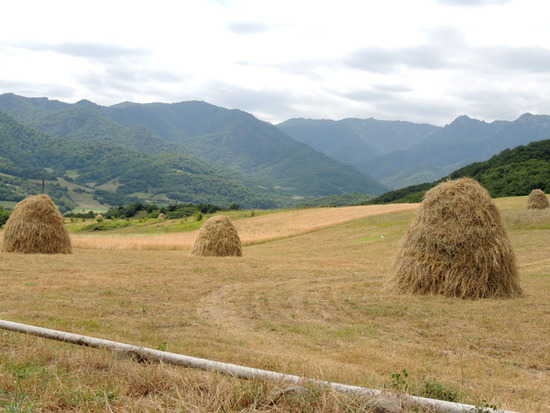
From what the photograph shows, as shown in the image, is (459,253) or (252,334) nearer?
(252,334)

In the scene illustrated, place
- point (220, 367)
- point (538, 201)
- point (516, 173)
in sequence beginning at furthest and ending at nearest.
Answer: point (516, 173) < point (538, 201) < point (220, 367)

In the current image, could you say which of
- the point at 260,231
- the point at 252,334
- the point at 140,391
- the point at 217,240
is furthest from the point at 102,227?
the point at 140,391

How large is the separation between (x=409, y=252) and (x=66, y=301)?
368 inches

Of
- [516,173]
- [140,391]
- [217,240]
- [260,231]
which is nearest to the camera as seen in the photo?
[140,391]

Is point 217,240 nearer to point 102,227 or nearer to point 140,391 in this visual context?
point 140,391

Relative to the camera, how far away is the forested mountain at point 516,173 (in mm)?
67000

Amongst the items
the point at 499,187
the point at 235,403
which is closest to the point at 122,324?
the point at 235,403

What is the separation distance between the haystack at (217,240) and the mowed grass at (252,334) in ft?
14.2

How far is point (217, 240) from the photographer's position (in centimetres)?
2528

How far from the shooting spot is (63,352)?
6309mm

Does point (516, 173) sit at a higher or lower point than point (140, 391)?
higher

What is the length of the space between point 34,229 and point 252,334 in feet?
55.6

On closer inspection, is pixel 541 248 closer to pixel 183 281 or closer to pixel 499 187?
pixel 183 281

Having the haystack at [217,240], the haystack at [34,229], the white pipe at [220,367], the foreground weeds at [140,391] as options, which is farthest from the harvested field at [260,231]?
the foreground weeds at [140,391]
